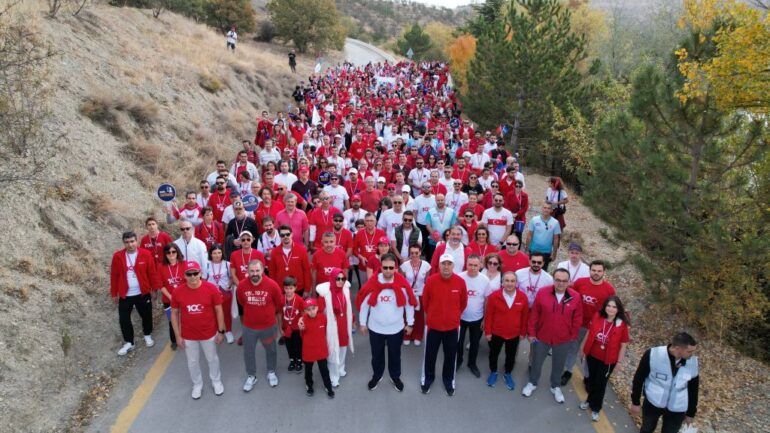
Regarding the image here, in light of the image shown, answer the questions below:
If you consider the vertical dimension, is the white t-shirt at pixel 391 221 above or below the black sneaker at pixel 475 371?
above

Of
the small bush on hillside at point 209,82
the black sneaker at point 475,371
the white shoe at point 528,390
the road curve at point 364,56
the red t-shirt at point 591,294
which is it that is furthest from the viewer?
the road curve at point 364,56

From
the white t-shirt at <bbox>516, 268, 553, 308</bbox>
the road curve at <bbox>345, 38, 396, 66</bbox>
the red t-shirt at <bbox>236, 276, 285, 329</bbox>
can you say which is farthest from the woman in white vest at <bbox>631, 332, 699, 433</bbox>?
the road curve at <bbox>345, 38, 396, 66</bbox>

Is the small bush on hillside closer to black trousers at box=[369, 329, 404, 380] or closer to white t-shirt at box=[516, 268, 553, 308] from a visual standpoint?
black trousers at box=[369, 329, 404, 380]

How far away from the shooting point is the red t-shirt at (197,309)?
226 inches

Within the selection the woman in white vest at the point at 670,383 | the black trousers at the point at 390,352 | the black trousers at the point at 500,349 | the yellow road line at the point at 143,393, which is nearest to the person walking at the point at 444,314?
the black trousers at the point at 390,352

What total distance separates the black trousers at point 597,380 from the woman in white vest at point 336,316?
294cm

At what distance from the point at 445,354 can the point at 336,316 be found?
144cm

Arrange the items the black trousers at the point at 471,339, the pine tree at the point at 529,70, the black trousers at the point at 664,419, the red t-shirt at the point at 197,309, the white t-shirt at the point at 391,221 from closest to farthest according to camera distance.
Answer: the black trousers at the point at 664,419
the red t-shirt at the point at 197,309
the black trousers at the point at 471,339
the white t-shirt at the point at 391,221
the pine tree at the point at 529,70

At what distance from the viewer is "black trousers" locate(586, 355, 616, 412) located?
220 inches

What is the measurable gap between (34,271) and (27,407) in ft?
8.84

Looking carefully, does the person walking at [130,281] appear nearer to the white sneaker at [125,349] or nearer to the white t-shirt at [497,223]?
the white sneaker at [125,349]

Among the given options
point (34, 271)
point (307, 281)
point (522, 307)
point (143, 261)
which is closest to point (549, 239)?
point (522, 307)

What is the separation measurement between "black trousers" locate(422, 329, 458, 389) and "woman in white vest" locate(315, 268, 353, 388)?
40.1 inches

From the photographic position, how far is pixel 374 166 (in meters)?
11.5
